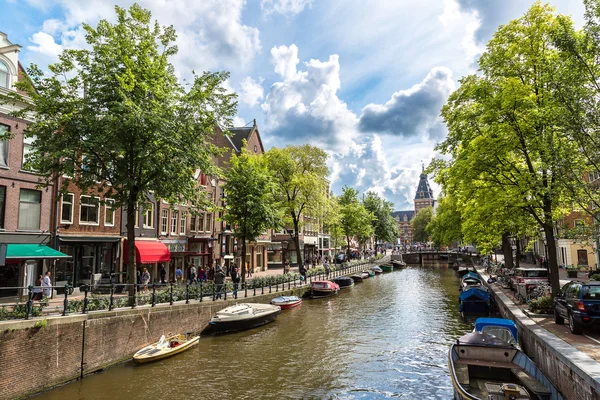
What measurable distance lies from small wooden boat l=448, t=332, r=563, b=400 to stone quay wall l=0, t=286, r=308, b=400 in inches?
501

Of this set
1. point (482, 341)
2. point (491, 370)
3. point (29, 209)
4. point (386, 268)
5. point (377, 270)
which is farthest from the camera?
point (386, 268)

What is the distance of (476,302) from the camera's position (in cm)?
2609

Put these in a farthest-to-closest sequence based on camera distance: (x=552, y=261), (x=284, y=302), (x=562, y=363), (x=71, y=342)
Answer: (x=284, y=302) < (x=552, y=261) < (x=71, y=342) < (x=562, y=363)

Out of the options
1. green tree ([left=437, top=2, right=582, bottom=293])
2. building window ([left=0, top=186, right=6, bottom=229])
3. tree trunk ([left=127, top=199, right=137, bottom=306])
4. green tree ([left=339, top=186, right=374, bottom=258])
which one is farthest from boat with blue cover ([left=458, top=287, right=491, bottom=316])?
green tree ([left=339, top=186, right=374, bottom=258])

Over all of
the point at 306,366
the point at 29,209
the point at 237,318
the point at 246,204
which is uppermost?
the point at 246,204

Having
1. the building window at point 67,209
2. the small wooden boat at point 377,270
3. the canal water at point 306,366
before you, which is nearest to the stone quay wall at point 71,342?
the canal water at point 306,366

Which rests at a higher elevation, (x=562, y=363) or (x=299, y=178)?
(x=299, y=178)

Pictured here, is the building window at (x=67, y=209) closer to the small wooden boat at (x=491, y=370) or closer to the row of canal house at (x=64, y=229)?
the row of canal house at (x=64, y=229)

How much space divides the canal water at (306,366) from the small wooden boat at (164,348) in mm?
296

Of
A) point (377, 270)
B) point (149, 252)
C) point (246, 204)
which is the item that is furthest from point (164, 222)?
point (377, 270)

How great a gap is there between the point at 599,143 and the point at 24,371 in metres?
19.4

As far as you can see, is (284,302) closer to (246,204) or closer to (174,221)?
(246,204)

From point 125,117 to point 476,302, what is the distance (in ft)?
79.6

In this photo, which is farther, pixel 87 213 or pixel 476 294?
pixel 476 294
